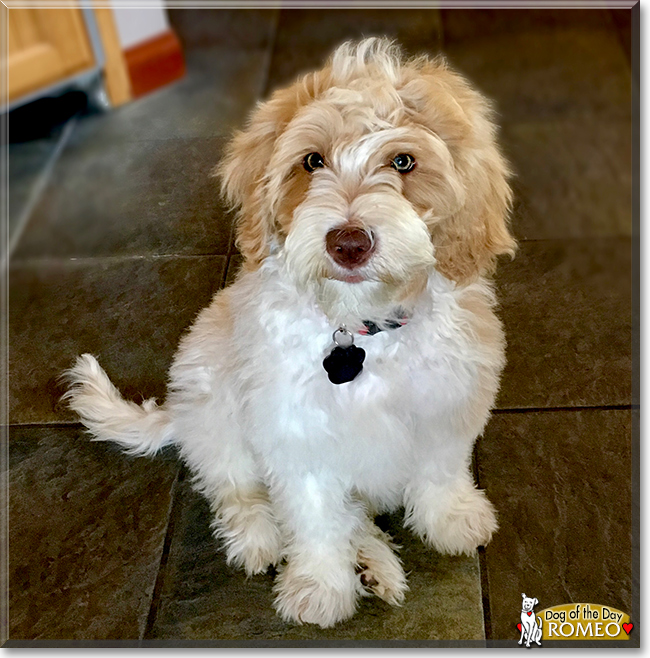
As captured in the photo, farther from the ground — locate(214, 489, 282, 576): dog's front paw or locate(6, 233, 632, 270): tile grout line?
locate(6, 233, 632, 270): tile grout line

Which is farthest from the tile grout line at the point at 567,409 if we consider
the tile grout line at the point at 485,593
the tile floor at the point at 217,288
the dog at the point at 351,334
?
the tile grout line at the point at 485,593

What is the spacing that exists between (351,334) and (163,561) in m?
0.73

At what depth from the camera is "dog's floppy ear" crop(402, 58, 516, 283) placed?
3.20 ft

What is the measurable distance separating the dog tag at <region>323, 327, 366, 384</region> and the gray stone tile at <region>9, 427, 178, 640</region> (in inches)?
27.2

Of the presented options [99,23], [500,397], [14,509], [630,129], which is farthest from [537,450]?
[99,23]

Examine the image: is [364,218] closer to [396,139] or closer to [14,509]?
[396,139]

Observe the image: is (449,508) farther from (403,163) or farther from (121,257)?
(121,257)

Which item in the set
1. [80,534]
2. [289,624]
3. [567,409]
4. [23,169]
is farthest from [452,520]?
[23,169]

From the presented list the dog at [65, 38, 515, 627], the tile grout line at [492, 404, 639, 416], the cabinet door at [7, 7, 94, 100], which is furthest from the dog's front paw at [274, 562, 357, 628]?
the cabinet door at [7, 7, 94, 100]

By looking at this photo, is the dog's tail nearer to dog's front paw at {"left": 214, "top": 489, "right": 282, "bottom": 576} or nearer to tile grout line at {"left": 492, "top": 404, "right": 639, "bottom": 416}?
dog's front paw at {"left": 214, "top": 489, "right": 282, "bottom": 576}

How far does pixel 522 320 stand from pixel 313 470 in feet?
3.26

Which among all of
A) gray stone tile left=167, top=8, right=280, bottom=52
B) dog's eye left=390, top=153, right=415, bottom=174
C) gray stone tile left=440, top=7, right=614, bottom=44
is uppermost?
gray stone tile left=167, top=8, right=280, bottom=52

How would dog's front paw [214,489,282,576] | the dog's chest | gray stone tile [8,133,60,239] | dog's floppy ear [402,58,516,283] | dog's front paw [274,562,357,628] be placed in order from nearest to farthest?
1. dog's floppy ear [402,58,516,283]
2. the dog's chest
3. dog's front paw [274,562,357,628]
4. dog's front paw [214,489,282,576]
5. gray stone tile [8,133,60,239]

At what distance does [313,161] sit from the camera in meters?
0.98
